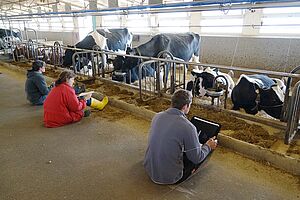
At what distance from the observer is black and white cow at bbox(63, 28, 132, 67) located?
294 inches

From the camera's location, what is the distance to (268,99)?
3.59 meters

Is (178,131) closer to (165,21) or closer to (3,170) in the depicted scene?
(3,170)

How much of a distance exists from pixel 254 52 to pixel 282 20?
138 cm

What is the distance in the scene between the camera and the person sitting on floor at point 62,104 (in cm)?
352

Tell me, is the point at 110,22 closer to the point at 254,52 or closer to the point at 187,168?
the point at 254,52

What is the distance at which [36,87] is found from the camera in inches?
177

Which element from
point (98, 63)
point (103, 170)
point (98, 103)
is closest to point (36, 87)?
point (98, 103)

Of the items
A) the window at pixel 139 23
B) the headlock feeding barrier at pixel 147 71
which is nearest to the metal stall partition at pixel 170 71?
the headlock feeding barrier at pixel 147 71

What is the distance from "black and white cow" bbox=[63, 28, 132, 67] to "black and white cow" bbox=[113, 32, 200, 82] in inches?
70.8

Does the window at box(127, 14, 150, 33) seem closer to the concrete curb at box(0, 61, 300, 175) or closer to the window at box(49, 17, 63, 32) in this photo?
the window at box(49, 17, 63, 32)

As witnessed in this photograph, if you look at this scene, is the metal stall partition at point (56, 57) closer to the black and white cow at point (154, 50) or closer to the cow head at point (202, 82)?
the black and white cow at point (154, 50)

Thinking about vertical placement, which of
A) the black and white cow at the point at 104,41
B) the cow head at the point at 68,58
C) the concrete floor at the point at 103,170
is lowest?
the concrete floor at the point at 103,170

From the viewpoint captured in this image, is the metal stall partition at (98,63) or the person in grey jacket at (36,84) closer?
the person in grey jacket at (36,84)

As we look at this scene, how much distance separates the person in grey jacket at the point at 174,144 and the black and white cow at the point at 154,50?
329 cm
